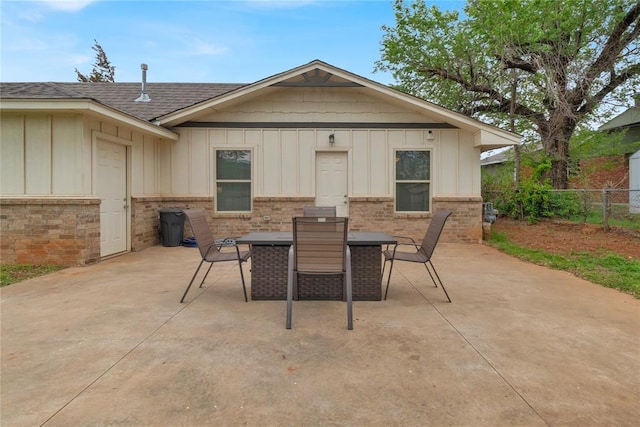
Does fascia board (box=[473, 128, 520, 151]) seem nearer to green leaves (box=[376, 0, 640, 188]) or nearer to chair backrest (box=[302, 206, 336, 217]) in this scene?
green leaves (box=[376, 0, 640, 188])

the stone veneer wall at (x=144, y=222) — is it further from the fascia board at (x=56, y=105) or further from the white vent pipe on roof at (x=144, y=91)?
the white vent pipe on roof at (x=144, y=91)

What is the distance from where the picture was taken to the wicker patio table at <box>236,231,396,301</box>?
3.87 meters

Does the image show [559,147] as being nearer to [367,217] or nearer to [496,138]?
[496,138]

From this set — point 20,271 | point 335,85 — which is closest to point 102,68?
point 335,85

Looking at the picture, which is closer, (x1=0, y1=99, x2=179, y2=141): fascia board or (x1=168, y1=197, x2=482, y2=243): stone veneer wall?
(x1=0, y1=99, x2=179, y2=141): fascia board

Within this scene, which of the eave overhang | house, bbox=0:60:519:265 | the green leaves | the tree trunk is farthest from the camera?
the tree trunk

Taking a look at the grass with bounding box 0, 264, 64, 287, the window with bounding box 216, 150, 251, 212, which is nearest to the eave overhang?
the window with bounding box 216, 150, 251, 212

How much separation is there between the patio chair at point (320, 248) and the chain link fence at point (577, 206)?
7.57m

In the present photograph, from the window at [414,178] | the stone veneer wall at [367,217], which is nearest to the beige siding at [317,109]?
the window at [414,178]

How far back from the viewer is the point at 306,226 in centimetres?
322

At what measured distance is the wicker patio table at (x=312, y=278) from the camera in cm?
387

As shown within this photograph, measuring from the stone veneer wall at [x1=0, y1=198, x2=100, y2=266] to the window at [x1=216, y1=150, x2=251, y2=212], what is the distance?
129 inches

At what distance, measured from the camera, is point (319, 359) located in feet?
8.13

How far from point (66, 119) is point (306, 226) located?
4947 mm
